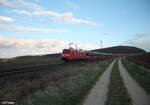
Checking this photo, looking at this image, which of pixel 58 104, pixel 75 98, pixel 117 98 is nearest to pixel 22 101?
pixel 58 104

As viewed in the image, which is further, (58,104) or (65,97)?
(65,97)

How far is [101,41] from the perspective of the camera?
318 feet

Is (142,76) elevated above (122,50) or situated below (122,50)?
below

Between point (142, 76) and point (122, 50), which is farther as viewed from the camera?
point (122, 50)

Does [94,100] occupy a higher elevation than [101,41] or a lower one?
lower

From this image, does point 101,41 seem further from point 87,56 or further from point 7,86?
point 7,86

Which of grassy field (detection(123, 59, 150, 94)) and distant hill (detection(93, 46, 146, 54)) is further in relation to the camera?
distant hill (detection(93, 46, 146, 54))

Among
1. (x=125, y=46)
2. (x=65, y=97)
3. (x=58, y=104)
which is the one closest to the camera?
(x=58, y=104)

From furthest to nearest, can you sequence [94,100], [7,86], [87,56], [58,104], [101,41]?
1. [101,41]
2. [87,56]
3. [7,86]
4. [94,100]
5. [58,104]

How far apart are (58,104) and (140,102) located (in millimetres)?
4651

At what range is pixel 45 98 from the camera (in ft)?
24.4

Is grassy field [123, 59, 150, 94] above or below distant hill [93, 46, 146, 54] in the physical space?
below

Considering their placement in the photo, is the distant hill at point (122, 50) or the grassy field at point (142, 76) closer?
the grassy field at point (142, 76)

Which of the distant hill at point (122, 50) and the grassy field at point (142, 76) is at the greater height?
the distant hill at point (122, 50)
